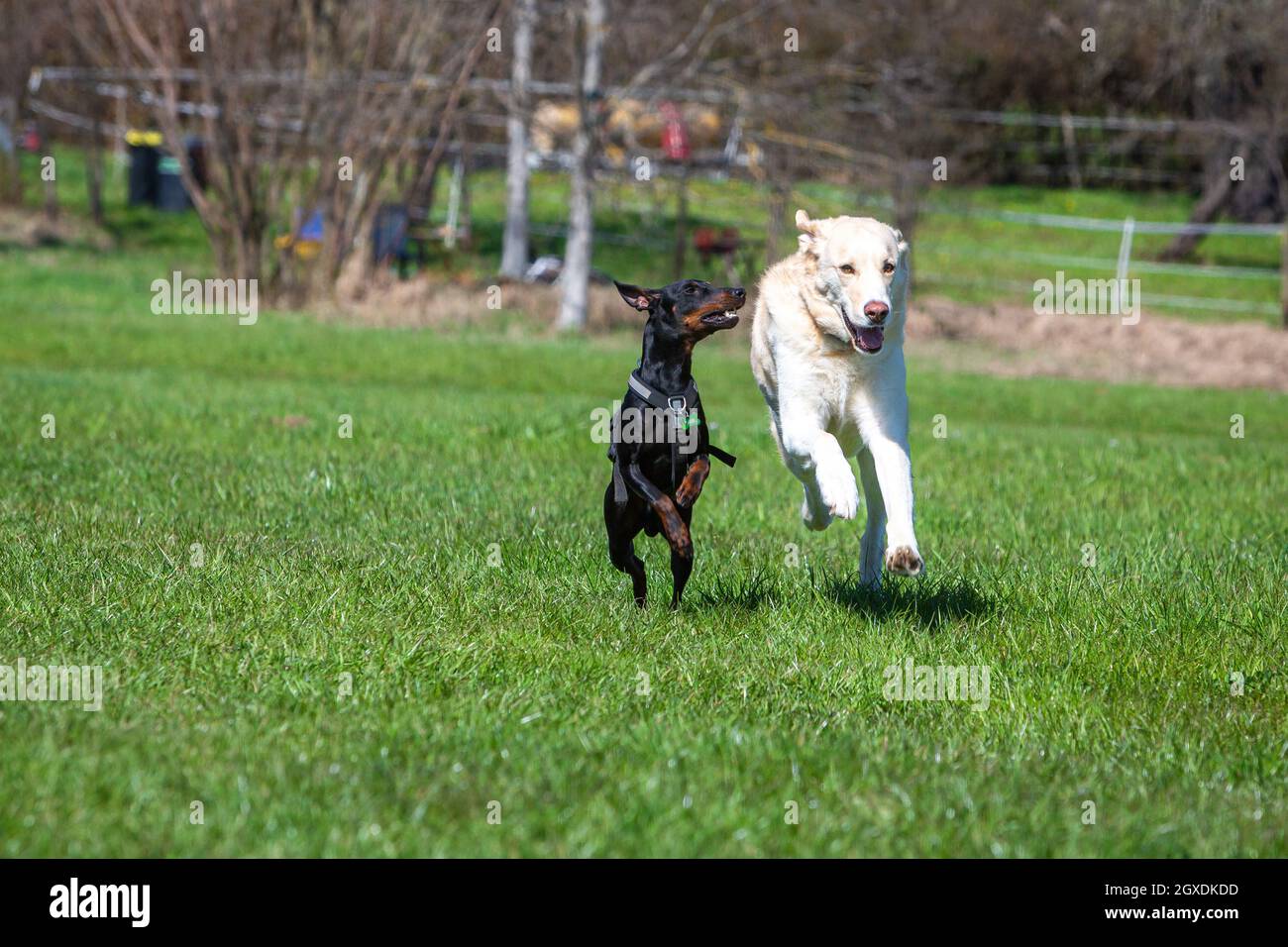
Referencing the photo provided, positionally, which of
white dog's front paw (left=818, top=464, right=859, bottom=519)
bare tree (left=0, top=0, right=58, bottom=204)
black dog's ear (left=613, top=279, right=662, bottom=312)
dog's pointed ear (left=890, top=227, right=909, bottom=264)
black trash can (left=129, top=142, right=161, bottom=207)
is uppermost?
bare tree (left=0, top=0, right=58, bottom=204)

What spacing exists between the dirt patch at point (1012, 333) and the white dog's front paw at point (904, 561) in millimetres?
15648

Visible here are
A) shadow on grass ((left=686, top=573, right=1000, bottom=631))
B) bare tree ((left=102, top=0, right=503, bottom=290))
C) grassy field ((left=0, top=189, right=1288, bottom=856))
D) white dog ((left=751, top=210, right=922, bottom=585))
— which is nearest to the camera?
grassy field ((left=0, top=189, right=1288, bottom=856))

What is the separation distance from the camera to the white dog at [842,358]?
221 inches

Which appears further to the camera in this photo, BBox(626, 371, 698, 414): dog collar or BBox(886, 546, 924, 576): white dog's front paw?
BBox(626, 371, 698, 414): dog collar

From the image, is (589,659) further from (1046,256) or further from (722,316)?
(1046,256)

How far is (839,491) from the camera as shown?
5.38 metres

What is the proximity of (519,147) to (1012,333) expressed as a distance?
913 centimetres

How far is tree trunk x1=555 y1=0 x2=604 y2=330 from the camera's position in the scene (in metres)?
22.9

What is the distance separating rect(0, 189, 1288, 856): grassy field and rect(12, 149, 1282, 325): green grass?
48.6 feet

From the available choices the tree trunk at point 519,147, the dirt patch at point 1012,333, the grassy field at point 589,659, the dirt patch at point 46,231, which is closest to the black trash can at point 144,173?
the dirt patch at point 46,231

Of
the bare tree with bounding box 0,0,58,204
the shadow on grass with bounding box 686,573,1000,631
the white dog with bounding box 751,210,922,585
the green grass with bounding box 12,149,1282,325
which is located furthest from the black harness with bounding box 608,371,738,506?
the bare tree with bounding box 0,0,58,204

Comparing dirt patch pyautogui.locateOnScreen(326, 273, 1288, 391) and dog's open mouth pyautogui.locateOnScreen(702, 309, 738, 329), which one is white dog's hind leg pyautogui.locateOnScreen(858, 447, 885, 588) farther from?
dirt patch pyautogui.locateOnScreen(326, 273, 1288, 391)

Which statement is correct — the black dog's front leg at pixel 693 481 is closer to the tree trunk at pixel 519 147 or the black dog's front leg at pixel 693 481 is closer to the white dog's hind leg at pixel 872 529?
the white dog's hind leg at pixel 872 529

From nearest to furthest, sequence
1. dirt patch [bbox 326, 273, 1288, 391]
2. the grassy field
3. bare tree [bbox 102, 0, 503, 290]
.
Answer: the grassy field → dirt patch [bbox 326, 273, 1288, 391] → bare tree [bbox 102, 0, 503, 290]
